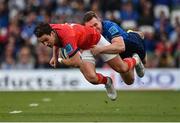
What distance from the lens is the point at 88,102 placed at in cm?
1703

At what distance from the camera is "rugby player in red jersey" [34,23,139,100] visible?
470 inches

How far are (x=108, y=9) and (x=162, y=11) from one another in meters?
2.06

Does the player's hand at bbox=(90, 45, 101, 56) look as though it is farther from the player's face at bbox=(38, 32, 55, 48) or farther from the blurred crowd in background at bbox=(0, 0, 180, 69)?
the blurred crowd in background at bbox=(0, 0, 180, 69)

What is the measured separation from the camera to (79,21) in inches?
915

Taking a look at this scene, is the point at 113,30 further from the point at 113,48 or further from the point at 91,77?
the point at 91,77

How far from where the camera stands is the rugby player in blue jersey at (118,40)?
42.5 feet

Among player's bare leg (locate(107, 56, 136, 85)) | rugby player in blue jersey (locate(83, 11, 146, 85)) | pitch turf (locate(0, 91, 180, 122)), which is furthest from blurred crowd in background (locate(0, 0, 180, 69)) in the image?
player's bare leg (locate(107, 56, 136, 85))

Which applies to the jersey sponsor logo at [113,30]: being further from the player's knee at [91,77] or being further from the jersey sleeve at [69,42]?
the jersey sleeve at [69,42]

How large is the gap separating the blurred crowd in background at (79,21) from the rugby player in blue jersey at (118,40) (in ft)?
26.0

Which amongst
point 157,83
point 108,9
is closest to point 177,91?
point 157,83

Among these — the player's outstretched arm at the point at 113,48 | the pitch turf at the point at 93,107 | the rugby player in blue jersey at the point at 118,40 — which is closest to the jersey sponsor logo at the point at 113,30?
→ the rugby player in blue jersey at the point at 118,40

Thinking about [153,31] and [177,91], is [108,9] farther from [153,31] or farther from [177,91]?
[177,91]

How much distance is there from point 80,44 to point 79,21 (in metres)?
10.5

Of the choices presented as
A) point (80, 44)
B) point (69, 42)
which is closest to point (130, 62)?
point (80, 44)
